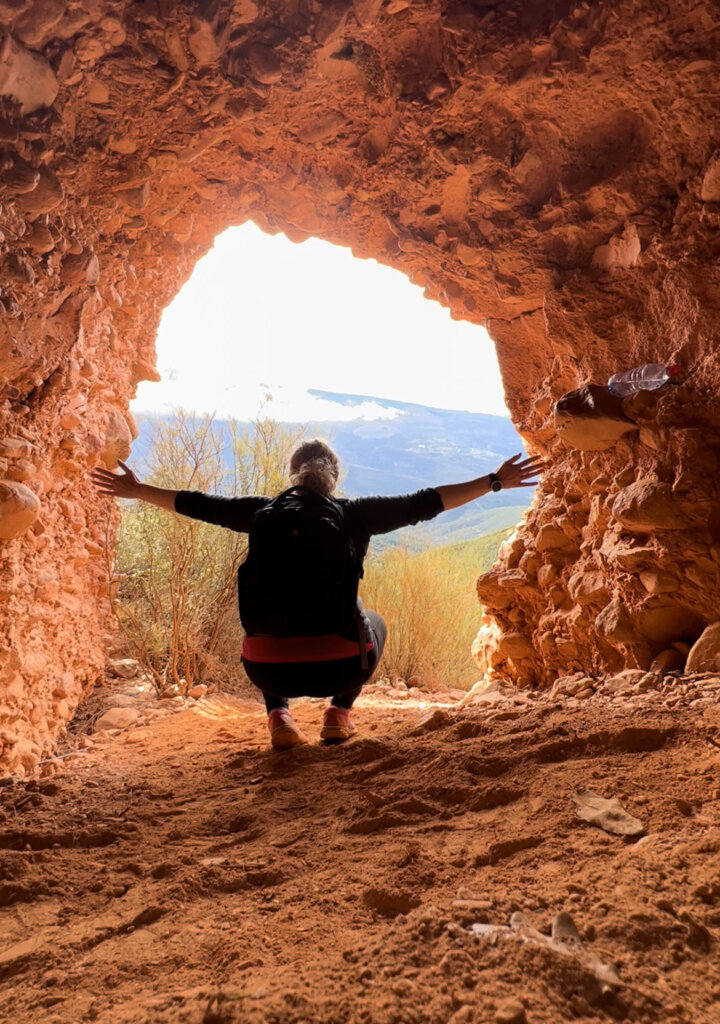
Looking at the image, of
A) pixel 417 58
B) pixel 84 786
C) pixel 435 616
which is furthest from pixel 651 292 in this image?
pixel 435 616

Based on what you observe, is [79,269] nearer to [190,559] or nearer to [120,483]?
[120,483]

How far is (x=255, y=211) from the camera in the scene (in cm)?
382

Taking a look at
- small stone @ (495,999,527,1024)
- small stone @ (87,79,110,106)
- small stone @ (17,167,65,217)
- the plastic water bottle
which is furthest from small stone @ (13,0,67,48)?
small stone @ (495,999,527,1024)

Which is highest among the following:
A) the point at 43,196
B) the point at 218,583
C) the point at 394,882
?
the point at 43,196

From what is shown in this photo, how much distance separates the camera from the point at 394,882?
1169mm

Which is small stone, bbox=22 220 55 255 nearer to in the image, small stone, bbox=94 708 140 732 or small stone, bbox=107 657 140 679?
small stone, bbox=94 708 140 732

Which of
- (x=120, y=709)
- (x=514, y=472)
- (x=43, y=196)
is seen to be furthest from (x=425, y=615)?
(x=43, y=196)

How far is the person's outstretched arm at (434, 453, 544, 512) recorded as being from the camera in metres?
2.48

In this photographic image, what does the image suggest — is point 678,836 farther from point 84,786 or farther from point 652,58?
point 652,58

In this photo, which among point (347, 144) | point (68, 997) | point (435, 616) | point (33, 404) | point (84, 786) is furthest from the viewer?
point (435, 616)

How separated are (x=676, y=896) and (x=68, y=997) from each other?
96cm

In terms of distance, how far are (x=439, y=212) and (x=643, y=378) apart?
1418mm

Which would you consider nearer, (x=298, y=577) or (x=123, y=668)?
(x=298, y=577)

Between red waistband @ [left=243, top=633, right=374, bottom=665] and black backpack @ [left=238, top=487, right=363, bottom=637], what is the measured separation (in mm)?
26
